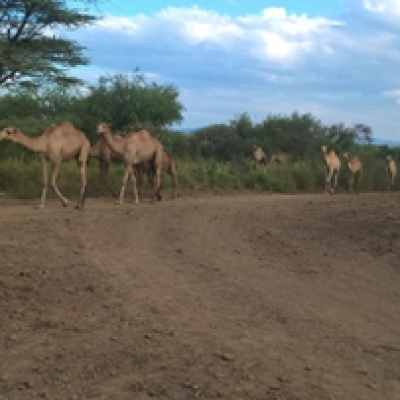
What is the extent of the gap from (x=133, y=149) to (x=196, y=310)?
10775 millimetres

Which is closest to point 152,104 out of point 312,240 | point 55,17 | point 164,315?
point 55,17

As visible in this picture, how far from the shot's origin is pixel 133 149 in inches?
707

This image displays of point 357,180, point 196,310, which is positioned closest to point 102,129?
point 196,310

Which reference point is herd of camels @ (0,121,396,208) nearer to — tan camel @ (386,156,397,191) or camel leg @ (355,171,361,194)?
camel leg @ (355,171,361,194)

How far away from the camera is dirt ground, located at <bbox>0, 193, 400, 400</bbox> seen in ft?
19.3

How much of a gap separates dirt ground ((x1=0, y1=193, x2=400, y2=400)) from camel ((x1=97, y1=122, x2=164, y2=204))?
16.8ft

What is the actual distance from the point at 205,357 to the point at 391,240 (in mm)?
6334

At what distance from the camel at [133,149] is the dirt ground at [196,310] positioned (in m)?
5.13

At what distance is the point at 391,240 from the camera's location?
1180 centimetres

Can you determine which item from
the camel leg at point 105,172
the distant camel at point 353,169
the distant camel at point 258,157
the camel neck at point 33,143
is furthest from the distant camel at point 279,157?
the camel neck at point 33,143

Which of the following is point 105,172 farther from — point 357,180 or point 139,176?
point 357,180

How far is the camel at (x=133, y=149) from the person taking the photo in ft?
58.6

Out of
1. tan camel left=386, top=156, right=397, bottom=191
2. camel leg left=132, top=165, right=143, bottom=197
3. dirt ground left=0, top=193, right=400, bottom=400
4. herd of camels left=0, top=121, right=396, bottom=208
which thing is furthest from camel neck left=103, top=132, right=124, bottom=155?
tan camel left=386, top=156, right=397, bottom=191

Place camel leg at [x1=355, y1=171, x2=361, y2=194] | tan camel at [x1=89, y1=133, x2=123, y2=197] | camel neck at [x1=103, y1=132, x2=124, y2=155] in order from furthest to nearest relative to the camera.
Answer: camel leg at [x1=355, y1=171, x2=361, y2=194]
tan camel at [x1=89, y1=133, x2=123, y2=197]
camel neck at [x1=103, y1=132, x2=124, y2=155]
